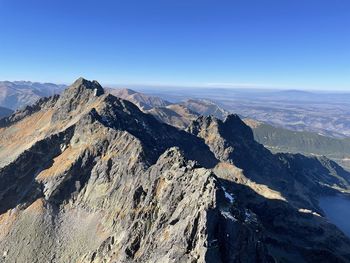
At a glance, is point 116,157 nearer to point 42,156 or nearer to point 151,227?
point 42,156

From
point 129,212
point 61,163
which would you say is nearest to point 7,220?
point 61,163

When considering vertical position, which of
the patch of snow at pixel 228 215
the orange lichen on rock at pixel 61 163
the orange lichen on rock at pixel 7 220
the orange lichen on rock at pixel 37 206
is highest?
the patch of snow at pixel 228 215

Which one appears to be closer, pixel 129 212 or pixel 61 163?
pixel 129 212

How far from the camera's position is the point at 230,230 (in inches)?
3565

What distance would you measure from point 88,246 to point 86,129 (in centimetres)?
6674

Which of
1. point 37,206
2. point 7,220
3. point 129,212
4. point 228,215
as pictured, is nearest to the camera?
point 228,215

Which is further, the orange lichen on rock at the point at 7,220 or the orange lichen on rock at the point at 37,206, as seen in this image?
the orange lichen on rock at the point at 37,206

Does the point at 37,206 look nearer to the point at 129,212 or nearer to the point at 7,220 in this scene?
the point at 7,220

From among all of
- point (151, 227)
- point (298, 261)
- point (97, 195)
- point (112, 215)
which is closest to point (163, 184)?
point (151, 227)

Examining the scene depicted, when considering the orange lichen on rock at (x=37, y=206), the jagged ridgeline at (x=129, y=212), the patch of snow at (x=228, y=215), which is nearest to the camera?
the jagged ridgeline at (x=129, y=212)

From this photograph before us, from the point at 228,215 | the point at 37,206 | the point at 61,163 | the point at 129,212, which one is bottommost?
the point at 37,206

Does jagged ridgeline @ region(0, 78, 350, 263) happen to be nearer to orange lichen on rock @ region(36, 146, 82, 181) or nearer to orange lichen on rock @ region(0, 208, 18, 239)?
orange lichen on rock @ region(0, 208, 18, 239)

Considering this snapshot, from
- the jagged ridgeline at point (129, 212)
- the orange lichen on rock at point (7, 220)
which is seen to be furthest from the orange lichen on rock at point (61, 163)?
the orange lichen on rock at point (7, 220)

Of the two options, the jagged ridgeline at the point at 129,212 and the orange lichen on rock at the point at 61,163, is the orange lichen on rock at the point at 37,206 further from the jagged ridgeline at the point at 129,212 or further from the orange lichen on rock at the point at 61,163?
the orange lichen on rock at the point at 61,163
